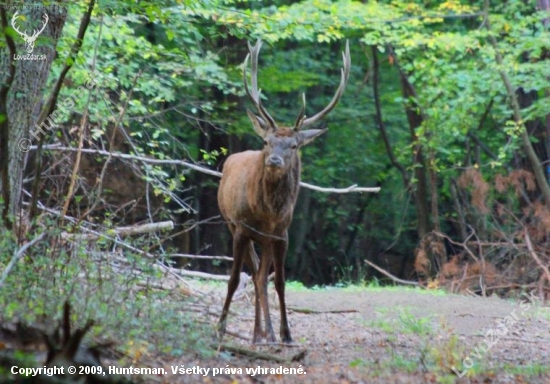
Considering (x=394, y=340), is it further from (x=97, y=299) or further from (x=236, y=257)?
(x=97, y=299)

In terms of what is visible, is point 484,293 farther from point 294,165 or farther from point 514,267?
point 294,165

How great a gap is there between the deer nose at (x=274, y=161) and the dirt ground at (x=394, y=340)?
153cm

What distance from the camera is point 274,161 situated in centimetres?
830

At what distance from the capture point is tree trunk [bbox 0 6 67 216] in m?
7.93

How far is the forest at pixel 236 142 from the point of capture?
744 cm

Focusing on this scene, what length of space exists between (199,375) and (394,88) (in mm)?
17590

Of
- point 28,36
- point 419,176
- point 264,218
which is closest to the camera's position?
point 28,36

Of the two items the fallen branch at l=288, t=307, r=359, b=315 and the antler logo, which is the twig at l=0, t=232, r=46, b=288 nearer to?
the antler logo

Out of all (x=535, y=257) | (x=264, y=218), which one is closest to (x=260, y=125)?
(x=264, y=218)

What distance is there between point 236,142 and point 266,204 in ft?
38.9

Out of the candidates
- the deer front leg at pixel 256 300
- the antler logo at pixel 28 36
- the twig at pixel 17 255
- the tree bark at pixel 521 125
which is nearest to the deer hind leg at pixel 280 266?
the deer front leg at pixel 256 300

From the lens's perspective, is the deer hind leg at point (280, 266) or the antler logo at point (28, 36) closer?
the antler logo at point (28, 36)

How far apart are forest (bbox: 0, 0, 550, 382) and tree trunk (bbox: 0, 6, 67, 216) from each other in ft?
0.06

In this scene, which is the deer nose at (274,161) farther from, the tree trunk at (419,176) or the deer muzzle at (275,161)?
the tree trunk at (419,176)
